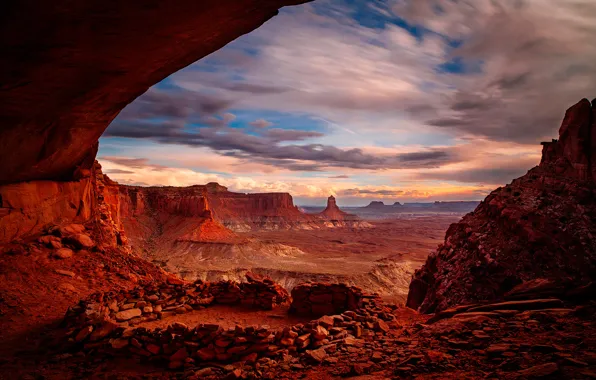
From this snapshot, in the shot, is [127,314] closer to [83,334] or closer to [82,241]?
[83,334]

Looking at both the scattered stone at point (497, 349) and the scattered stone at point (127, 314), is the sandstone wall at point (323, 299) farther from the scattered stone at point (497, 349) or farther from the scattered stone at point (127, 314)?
the scattered stone at point (497, 349)

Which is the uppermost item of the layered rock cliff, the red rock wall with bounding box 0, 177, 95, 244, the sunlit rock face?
the sunlit rock face

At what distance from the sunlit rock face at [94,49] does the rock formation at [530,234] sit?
598 inches

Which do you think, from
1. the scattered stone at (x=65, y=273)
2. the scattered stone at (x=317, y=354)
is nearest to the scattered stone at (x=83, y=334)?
the scattered stone at (x=65, y=273)

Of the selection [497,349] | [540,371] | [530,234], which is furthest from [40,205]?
[530,234]

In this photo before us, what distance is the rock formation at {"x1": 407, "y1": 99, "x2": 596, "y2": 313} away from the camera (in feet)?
51.6

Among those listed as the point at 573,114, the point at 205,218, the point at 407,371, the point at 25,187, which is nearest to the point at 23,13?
the point at 407,371

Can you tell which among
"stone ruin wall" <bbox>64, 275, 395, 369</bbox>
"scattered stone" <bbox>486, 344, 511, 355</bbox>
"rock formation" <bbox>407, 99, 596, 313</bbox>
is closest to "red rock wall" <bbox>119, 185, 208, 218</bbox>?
"rock formation" <bbox>407, 99, 596, 313</bbox>

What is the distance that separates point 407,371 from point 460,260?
13665 mm

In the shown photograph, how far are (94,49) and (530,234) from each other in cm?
1979

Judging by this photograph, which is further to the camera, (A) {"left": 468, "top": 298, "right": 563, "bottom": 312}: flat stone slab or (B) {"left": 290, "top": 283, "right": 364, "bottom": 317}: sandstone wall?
(B) {"left": 290, "top": 283, "right": 364, "bottom": 317}: sandstone wall

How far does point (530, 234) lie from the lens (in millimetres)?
16891

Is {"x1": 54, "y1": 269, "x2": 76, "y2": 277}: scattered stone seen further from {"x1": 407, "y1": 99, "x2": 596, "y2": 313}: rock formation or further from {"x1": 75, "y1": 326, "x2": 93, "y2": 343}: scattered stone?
{"x1": 407, "y1": 99, "x2": 596, "y2": 313}: rock formation

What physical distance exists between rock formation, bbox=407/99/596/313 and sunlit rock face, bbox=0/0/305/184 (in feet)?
49.8
